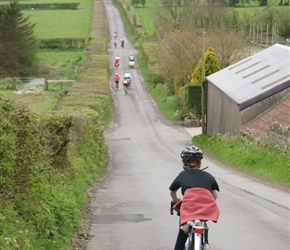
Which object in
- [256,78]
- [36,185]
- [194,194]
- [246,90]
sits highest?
[194,194]

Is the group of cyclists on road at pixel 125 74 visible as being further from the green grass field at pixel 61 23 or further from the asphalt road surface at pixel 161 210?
the asphalt road surface at pixel 161 210

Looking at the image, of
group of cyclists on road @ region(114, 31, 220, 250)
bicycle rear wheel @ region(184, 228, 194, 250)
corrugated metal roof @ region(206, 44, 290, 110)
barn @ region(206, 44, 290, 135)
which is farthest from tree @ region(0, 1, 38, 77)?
bicycle rear wheel @ region(184, 228, 194, 250)

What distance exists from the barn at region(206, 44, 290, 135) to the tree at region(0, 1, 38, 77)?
122 feet

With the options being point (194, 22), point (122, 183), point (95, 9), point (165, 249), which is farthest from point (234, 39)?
point (95, 9)

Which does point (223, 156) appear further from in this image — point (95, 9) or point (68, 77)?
point (95, 9)

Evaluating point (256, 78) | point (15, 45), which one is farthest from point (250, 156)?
point (15, 45)

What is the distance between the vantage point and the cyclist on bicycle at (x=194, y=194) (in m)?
7.86

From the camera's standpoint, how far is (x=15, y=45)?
2953 inches

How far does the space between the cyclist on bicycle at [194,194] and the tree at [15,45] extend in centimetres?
6649

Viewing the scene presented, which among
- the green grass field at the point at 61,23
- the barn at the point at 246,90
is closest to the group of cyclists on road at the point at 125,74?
the green grass field at the point at 61,23

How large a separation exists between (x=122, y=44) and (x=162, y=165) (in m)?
66.1

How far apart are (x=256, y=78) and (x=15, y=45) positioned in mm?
44892

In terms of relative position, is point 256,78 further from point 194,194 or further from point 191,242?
point 191,242

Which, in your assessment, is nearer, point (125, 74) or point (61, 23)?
point (125, 74)
